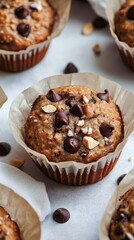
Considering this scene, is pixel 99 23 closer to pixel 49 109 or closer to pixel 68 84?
pixel 68 84

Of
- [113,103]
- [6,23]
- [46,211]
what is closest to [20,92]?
[6,23]

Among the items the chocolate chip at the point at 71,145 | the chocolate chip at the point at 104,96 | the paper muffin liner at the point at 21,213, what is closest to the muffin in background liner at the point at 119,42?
the chocolate chip at the point at 104,96

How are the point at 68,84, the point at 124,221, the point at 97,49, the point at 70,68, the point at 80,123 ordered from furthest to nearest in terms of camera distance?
the point at 97,49, the point at 70,68, the point at 68,84, the point at 80,123, the point at 124,221

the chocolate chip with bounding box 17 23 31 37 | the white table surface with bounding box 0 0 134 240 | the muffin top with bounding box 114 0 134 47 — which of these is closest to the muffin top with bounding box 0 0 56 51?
the chocolate chip with bounding box 17 23 31 37

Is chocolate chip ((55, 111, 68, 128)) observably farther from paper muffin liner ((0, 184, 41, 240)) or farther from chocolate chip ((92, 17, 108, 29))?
chocolate chip ((92, 17, 108, 29))

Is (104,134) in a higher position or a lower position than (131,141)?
higher

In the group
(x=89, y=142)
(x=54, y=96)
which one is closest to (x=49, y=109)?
(x=54, y=96)

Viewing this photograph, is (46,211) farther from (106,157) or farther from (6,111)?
(6,111)
